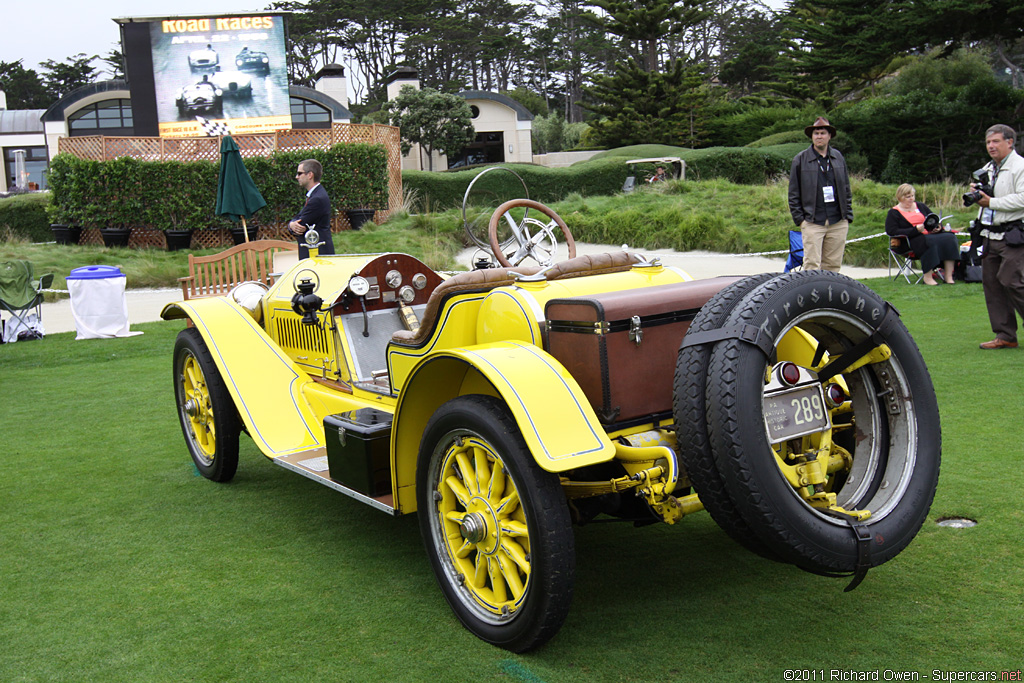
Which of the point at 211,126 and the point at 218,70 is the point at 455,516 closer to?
the point at 211,126

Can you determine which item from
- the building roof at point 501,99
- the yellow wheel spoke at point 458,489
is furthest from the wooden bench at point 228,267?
the building roof at point 501,99

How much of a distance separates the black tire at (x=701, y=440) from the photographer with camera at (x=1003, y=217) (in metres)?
5.25

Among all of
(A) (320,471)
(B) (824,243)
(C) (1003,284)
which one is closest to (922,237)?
(B) (824,243)

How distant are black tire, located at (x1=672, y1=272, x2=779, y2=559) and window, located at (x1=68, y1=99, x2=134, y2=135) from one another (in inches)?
1487

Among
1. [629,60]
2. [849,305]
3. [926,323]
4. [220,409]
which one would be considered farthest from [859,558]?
[629,60]

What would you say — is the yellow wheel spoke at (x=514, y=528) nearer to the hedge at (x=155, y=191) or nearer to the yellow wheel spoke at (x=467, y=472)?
the yellow wheel spoke at (x=467, y=472)

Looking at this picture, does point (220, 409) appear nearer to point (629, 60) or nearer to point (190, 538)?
point (190, 538)

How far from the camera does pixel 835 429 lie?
123 inches

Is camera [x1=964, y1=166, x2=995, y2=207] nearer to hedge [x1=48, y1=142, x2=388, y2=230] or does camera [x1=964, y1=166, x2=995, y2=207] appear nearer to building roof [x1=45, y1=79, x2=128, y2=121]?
hedge [x1=48, y1=142, x2=388, y2=230]

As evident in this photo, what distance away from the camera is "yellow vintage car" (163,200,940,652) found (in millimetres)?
2520

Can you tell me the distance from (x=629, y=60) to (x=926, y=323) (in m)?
31.8

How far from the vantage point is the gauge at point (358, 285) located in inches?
178

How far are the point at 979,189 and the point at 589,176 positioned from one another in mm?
22130

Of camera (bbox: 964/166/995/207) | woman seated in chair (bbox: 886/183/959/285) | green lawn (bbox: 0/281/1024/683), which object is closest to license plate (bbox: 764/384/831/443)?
green lawn (bbox: 0/281/1024/683)
